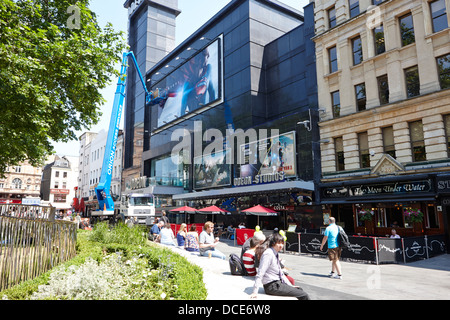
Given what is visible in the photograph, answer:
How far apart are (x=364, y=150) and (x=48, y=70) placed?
18148 mm

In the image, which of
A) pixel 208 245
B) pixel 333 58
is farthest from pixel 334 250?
pixel 333 58

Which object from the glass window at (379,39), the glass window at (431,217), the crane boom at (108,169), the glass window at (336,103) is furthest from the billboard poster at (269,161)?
the crane boom at (108,169)

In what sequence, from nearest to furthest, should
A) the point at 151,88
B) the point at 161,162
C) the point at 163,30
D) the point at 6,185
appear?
the point at 161,162, the point at 151,88, the point at 163,30, the point at 6,185

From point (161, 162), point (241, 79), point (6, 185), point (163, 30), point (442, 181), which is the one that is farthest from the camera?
point (6, 185)

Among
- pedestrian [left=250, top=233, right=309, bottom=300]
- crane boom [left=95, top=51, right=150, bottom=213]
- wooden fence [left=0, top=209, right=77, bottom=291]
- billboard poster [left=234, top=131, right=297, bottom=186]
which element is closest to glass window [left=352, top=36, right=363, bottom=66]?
billboard poster [left=234, top=131, right=297, bottom=186]

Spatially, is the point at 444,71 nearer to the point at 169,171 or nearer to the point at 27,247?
the point at 27,247

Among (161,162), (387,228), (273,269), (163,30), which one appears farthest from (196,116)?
(273,269)

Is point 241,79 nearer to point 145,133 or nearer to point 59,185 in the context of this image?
point 145,133

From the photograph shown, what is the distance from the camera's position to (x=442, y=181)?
1591 centimetres

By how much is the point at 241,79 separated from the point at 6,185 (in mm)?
77337

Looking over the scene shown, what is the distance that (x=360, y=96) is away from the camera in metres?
21.4

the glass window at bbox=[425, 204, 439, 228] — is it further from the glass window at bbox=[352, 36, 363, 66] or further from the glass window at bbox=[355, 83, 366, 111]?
the glass window at bbox=[352, 36, 363, 66]
